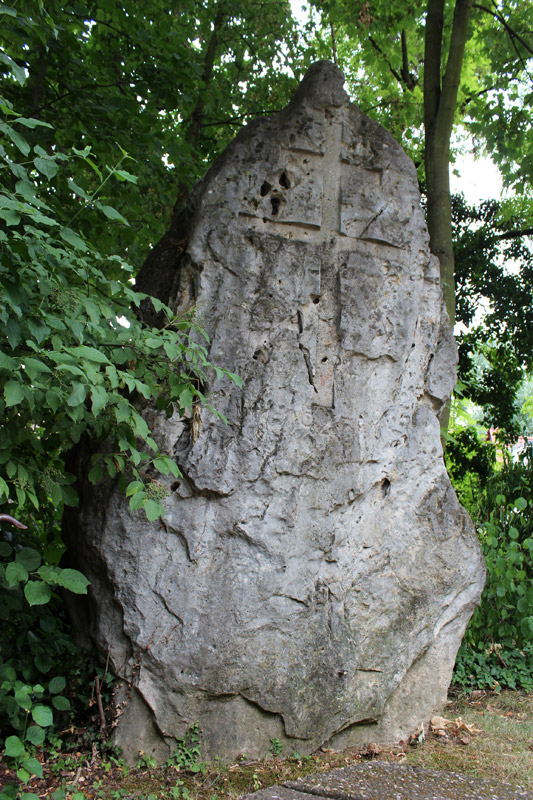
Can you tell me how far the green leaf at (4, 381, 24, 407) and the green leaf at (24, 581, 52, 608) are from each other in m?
0.77

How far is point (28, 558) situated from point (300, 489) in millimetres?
1395

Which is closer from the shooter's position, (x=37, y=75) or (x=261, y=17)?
(x=37, y=75)

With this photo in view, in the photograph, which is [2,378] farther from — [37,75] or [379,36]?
[379,36]

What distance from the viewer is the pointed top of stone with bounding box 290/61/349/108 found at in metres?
3.77

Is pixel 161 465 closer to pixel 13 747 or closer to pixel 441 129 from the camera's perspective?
pixel 13 747

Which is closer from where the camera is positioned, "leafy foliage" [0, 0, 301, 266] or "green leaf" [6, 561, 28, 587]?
"green leaf" [6, 561, 28, 587]

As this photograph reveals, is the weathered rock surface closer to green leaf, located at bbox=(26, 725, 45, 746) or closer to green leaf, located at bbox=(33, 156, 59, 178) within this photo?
green leaf, located at bbox=(26, 725, 45, 746)

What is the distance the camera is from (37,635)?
11.2 feet

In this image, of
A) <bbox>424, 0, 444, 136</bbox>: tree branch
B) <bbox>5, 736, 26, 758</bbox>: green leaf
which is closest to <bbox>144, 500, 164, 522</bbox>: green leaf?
<bbox>5, 736, 26, 758</bbox>: green leaf

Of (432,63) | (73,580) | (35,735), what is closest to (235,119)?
(432,63)

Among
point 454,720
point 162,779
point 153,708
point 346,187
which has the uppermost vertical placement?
point 346,187

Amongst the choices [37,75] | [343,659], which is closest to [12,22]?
[37,75]

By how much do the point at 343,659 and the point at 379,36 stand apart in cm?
725

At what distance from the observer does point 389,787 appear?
9.43 ft
